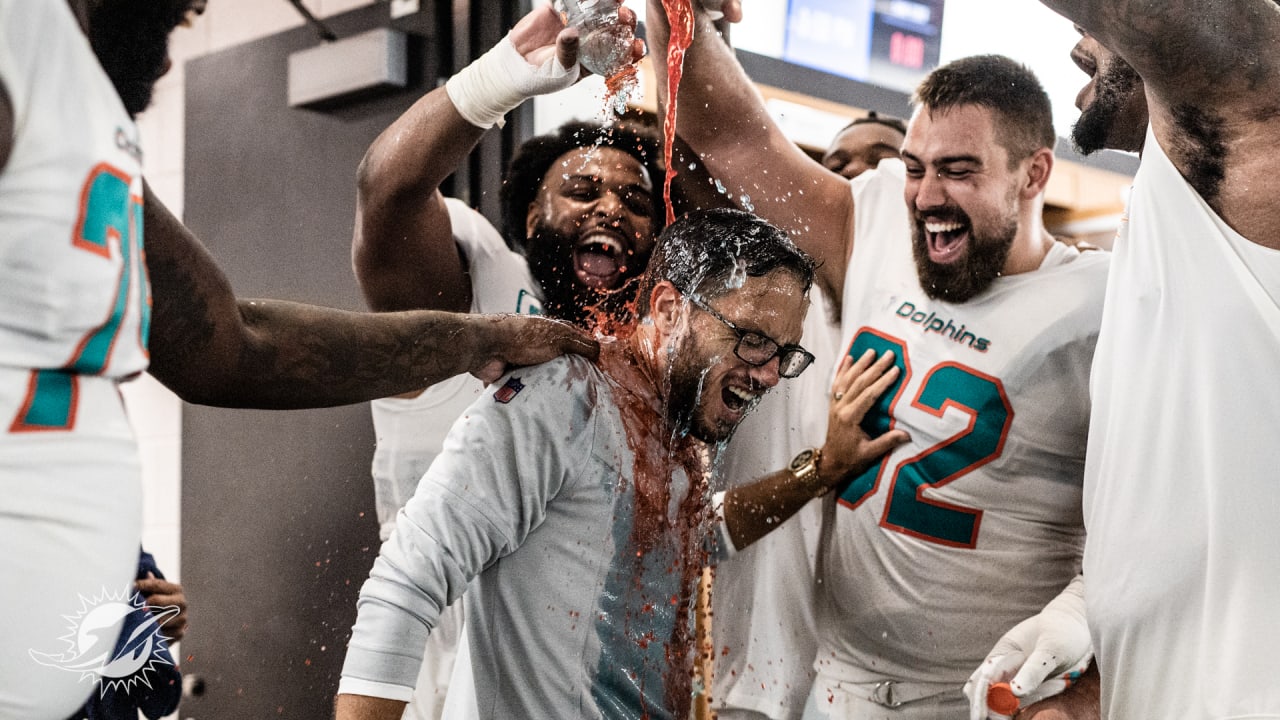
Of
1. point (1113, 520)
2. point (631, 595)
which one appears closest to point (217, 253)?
point (631, 595)

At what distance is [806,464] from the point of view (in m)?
1.71

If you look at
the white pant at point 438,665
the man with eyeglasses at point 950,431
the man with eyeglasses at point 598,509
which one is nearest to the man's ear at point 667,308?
the man with eyeglasses at point 598,509

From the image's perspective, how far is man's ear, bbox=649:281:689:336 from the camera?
1.43 metres

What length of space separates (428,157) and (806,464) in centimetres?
74

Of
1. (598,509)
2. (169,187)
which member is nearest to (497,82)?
(169,187)

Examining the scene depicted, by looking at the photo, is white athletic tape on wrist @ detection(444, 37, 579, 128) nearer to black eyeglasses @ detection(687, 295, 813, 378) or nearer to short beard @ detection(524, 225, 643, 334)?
short beard @ detection(524, 225, 643, 334)

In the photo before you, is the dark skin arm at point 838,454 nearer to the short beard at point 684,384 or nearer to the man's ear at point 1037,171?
the short beard at point 684,384

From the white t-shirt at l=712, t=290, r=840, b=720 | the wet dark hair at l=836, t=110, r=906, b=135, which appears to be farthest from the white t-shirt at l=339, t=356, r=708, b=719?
the wet dark hair at l=836, t=110, r=906, b=135

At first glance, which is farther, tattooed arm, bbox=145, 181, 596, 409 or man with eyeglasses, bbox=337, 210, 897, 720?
man with eyeglasses, bbox=337, 210, 897, 720

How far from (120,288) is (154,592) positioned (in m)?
0.31

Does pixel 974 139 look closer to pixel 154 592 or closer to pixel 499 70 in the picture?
pixel 499 70

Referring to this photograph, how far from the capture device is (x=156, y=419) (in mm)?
1070

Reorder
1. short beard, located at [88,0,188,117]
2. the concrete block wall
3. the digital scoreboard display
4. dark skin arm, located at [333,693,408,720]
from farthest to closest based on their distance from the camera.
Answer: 1. the digital scoreboard display
2. dark skin arm, located at [333,693,408,720]
3. the concrete block wall
4. short beard, located at [88,0,188,117]

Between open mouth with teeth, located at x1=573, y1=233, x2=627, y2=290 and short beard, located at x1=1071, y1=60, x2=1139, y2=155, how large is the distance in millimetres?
701
